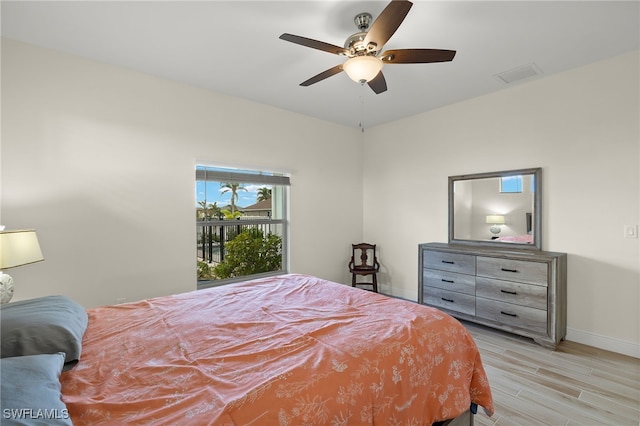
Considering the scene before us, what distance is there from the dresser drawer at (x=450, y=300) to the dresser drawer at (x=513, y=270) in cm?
35

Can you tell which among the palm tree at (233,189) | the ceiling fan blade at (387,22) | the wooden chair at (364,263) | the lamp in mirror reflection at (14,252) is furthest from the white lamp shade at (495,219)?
the lamp in mirror reflection at (14,252)

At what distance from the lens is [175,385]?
1082 millimetres

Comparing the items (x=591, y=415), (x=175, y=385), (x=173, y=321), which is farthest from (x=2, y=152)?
(x=591, y=415)

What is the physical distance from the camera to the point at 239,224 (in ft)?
12.4

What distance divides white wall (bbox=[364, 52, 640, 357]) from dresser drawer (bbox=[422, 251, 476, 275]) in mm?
495

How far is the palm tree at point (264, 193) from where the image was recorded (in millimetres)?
3979

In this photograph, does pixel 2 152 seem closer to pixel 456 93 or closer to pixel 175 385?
pixel 175 385

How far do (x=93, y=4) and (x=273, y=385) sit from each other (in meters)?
2.64

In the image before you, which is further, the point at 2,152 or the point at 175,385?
the point at 2,152

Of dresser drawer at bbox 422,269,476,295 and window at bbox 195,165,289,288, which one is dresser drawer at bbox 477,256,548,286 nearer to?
dresser drawer at bbox 422,269,476,295

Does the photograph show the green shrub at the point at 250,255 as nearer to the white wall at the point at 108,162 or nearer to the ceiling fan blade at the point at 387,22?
the white wall at the point at 108,162

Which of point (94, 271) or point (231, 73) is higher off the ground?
point (231, 73)

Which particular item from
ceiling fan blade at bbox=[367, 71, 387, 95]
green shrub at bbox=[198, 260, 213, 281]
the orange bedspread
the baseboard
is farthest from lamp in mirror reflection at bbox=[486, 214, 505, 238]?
green shrub at bbox=[198, 260, 213, 281]

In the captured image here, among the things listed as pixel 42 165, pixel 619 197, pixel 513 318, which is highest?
pixel 42 165
